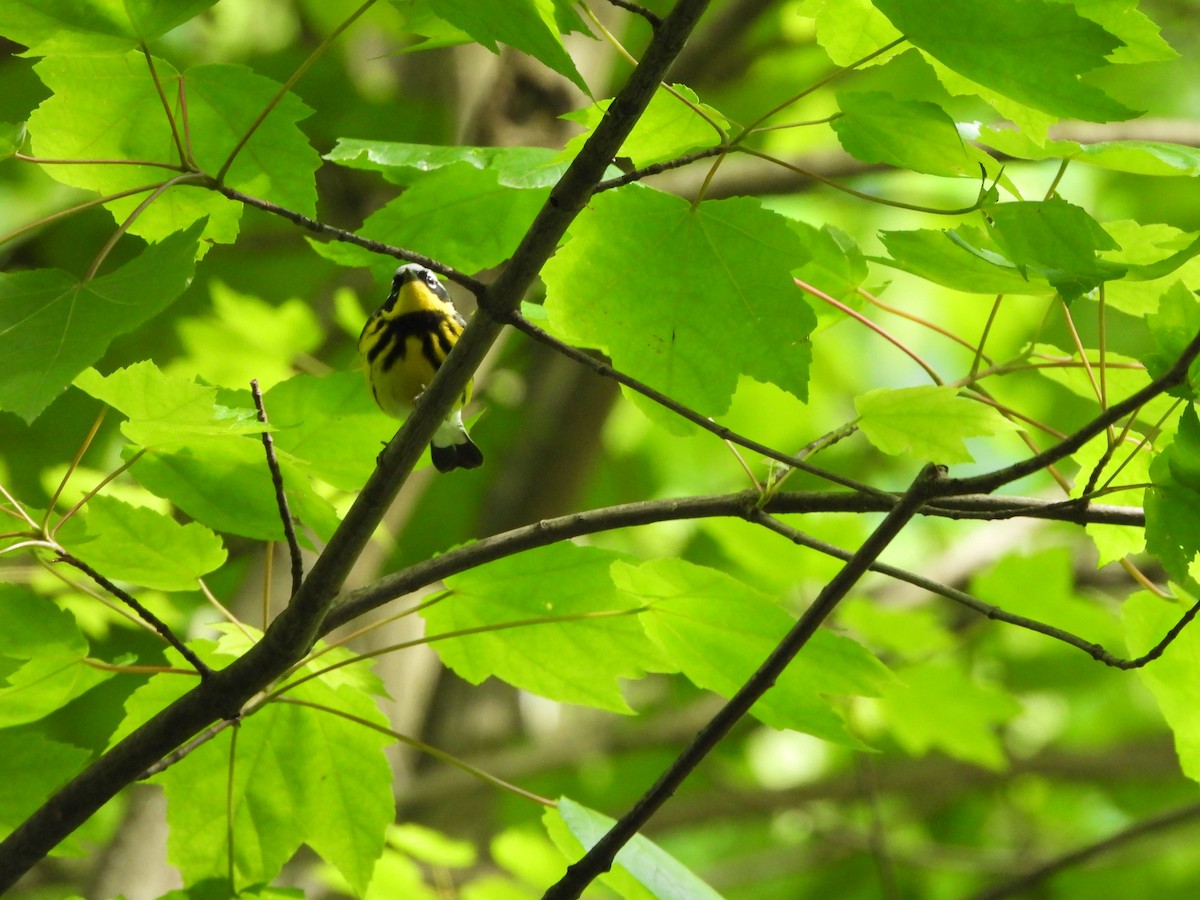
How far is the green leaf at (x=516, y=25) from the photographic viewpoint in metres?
0.86

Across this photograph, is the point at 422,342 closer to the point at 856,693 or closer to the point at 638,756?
the point at 856,693

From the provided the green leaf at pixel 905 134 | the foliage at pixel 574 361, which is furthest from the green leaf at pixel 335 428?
the green leaf at pixel 905 134

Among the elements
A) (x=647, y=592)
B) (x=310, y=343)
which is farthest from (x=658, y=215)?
(x=310, y=343)

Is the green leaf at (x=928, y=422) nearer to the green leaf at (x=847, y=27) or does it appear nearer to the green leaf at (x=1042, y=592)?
the green leaf at (x=847, y=27)

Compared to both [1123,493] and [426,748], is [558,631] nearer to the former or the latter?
[426,748]

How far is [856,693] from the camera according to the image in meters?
1.14

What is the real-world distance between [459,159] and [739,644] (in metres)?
0.54

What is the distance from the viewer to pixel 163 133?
3.75ft

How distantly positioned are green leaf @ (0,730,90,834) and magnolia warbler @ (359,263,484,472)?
0.69 meters

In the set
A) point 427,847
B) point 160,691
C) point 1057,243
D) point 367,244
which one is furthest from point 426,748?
point 427,847

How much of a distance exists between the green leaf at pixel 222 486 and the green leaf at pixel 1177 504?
2.48ft

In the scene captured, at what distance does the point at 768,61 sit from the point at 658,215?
115 inches

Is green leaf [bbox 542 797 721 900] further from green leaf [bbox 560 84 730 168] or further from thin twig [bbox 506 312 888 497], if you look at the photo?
green leaf [bbox 560 84 730 168]

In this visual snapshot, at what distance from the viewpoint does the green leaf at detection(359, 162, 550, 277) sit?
47.3 inches
